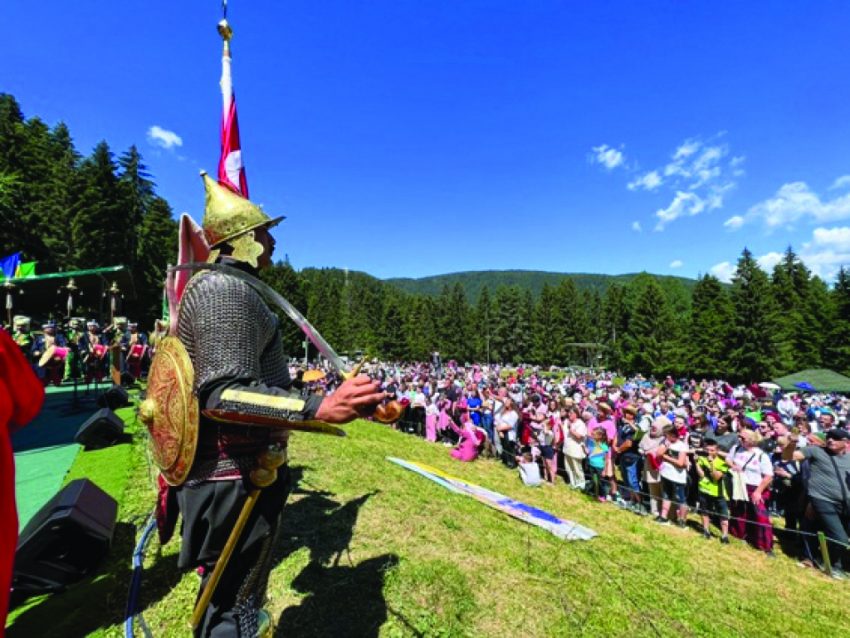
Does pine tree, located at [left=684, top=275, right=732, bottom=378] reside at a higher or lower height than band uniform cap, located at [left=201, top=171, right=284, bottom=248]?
→ higher

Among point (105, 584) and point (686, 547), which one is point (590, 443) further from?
point (105, 584)

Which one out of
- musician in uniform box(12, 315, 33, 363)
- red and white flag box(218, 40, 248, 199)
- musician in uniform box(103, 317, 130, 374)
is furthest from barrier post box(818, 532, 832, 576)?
musician in uniform box(12, 315, 33, 363)

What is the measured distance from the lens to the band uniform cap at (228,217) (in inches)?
99.7

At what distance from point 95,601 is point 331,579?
2003 millimetres

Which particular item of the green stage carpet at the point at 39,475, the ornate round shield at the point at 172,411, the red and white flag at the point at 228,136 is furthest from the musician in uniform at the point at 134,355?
the ornate round shield at the point at 172,411

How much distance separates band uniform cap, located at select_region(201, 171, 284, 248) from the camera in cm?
253

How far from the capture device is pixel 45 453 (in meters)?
7.10

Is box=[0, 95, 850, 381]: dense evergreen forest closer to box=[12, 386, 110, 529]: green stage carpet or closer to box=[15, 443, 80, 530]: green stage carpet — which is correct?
box=[12, 386, 110, 529]: green stage carpet

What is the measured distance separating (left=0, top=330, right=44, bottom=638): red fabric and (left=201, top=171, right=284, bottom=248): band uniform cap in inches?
42.4

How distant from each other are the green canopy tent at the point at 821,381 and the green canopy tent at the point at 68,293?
38876 millimetres

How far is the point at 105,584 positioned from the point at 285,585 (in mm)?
1624

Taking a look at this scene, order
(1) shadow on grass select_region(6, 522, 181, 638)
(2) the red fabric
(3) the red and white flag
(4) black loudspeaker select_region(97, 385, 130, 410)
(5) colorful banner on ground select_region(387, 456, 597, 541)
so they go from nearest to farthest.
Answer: (2) the red fabric, (1) shadow on grass select_region(6, 522, 181, 638), (3) the red and white flag, (5) colorful banner on ground select_region(387, 456, 597, 541), (4) black loudspeaker select_region(97, 385, 130, 410)

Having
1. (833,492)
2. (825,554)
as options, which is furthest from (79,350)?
(833,492)

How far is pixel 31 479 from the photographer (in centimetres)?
606
